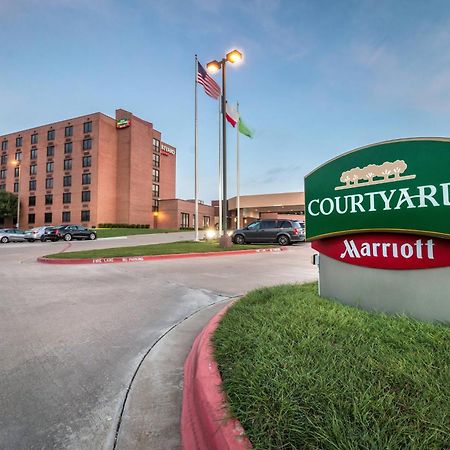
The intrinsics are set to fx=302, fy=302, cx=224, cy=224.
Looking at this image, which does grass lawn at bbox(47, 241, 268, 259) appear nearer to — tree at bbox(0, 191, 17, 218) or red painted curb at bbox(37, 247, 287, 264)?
red painted curb at bbox(37, 247, 287, 264)

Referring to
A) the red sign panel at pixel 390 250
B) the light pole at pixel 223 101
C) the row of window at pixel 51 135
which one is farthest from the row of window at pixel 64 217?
the red sign panel at pixel 390 250

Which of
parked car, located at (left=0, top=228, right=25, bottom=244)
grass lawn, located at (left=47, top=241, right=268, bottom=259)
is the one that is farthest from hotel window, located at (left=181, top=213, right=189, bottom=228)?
grass lawn, located at (left=47, top=241, right=268, bottom=259)

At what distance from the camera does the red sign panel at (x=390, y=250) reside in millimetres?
3543

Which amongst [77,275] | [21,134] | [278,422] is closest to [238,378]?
[278,422]

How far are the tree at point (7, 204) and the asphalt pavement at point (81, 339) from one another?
5278 cm

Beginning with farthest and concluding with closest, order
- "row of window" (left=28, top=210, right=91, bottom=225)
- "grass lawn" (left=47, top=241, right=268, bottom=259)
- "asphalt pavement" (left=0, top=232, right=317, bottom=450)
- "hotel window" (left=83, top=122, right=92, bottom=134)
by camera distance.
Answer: "hotel window" (left=83, top=122, right=92, bottom=134)
"row of window" (left=28, top=210, right=91, bottom=225)
"grass lawn" (left=47, top=241, right=268, bottom=259)
"asphalt pavement" (left=0, top=232, right=317, bottom=450)

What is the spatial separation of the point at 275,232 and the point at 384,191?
55.0ft

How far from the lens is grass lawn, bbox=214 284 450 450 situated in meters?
1.70

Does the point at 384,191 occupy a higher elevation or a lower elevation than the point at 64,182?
lower

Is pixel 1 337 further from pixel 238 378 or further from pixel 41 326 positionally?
pixel 238 378

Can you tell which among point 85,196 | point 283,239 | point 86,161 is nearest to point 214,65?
point 283,239

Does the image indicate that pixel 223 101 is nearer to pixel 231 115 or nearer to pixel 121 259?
pixel 231 115

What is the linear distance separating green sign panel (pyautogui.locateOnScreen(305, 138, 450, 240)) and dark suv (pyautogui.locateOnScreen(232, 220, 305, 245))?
15907 millimetres

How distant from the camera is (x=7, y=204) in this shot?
2037 inches
